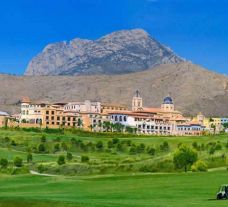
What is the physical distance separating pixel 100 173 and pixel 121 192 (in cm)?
3911

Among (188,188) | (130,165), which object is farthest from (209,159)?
(188,188)

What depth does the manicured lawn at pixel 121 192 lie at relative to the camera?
3997 cm

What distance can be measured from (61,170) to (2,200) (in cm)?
5668

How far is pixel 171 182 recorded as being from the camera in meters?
61.4

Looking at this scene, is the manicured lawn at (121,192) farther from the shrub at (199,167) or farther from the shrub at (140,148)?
the shrub at (140,148)

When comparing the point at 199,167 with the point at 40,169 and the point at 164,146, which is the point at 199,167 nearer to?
the point at 40,169

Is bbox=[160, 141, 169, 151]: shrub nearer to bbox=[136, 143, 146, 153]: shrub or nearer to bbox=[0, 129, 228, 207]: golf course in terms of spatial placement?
bbox=[0, 129, 228, 207]: golf course

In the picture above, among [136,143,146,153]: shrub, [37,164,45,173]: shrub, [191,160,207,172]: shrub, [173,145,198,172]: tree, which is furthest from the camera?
[136,143,146,153]: shrub

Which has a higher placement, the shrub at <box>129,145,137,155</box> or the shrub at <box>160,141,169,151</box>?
the shrub at <box>160,141,169,151</box>

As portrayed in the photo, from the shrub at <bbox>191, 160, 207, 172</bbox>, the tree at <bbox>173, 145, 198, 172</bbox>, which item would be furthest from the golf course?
the tree at <bbox>173, 145, 198, 172</bbox>

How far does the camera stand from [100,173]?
300 feet

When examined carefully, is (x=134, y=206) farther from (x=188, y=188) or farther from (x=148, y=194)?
(x=188, y=188)

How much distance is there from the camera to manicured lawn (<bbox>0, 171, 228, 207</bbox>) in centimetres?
3997

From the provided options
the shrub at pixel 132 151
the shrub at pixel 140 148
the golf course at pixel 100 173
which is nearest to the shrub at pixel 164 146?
the golf course at pixel 100 173
